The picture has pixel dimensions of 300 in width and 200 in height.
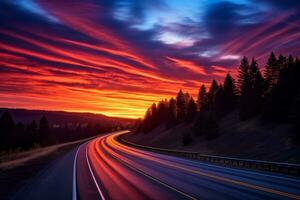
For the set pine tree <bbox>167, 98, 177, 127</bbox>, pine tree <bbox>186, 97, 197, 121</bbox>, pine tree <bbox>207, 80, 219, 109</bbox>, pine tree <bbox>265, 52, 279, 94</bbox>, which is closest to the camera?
pine tree <bbox>265, 52, 279, 94</bbox>

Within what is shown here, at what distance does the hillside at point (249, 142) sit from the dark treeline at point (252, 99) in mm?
1698

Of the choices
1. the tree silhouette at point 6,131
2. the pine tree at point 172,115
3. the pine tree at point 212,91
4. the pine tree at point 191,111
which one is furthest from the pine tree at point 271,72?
the tree silhouette at point 6,131

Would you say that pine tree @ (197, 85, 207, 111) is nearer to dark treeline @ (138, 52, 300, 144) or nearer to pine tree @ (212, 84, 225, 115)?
dark treeline @ (138, 52, 300, 144)

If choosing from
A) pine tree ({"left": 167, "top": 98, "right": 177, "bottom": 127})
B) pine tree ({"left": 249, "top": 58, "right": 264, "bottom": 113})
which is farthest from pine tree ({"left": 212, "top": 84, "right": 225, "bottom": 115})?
pine tree ({"left": 167, "top": 98, "right": 177, "bottom": 127})

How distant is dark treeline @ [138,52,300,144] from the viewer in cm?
4906

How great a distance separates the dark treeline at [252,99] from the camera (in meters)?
49.1

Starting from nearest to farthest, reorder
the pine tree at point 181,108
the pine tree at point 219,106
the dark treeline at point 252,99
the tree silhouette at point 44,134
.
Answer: the dark treeline at point 252,99, the pine tree at point 219,106, the pine tree at point 181,108, the tree silhouette at point 44,134

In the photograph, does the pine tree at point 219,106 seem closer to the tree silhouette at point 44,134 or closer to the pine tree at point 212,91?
the pine tree at point 212,91

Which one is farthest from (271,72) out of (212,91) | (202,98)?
(202,98)

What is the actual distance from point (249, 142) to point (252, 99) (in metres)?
18.0

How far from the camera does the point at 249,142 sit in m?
48.4

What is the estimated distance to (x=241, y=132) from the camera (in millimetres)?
55969

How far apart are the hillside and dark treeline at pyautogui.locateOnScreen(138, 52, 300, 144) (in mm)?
1698

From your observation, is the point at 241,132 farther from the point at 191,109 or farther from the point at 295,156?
the point at 191,109
